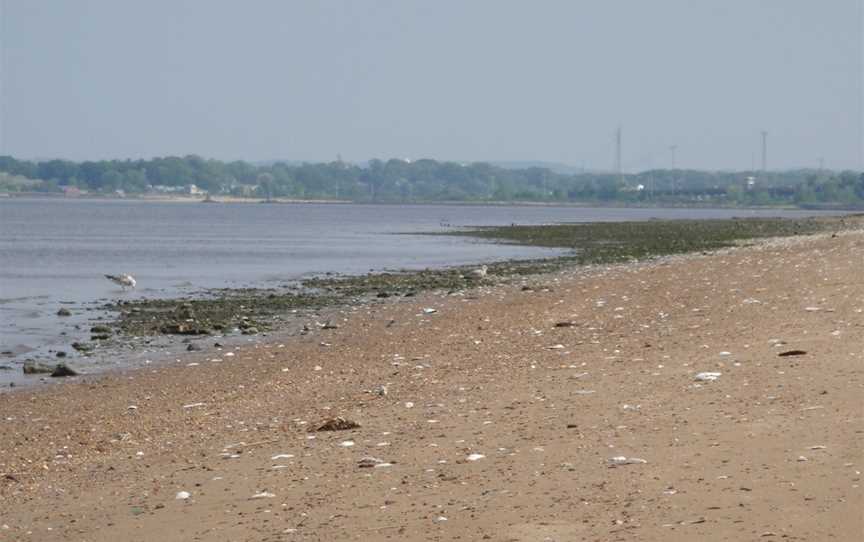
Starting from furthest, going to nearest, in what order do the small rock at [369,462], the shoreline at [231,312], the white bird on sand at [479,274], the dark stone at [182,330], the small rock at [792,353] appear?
the white bird on sand at [479,274], the dark stone at [182,330], the shoreline at [231,312], the small rock at [792,353], the small rock at [369,462]

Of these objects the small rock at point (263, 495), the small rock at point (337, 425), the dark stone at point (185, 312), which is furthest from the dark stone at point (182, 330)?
the small rock at point (263, 495)

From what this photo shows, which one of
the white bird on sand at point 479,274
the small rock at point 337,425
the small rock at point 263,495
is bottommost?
the white bird on sand at point 479,274

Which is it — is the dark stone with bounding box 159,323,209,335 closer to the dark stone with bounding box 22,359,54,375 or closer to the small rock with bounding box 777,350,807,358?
the dark stone with bounding box 22,359,54,375

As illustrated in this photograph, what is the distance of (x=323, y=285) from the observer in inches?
1369

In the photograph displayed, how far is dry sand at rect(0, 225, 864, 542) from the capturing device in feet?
26.8

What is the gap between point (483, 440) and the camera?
1033 centimetres

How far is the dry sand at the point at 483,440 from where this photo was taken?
8164 millimetres

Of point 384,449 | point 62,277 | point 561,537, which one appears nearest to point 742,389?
point 384,449

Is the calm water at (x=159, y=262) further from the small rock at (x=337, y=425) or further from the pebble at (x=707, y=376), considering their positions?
the pebble at (x=707, y=376)

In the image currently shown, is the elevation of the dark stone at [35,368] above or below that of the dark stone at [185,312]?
above

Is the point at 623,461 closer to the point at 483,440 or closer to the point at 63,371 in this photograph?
the point at 483,440

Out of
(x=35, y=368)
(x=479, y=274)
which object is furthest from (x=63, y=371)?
(x=479, y=274)

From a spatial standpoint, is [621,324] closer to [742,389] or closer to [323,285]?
[742,389]

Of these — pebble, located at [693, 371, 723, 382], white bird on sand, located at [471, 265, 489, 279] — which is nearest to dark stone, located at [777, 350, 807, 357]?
pebble, located at [693, 371, 723, 382]
